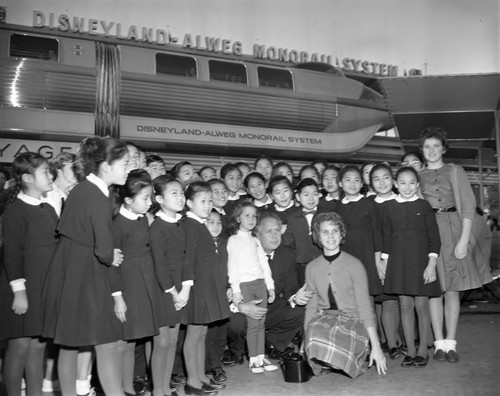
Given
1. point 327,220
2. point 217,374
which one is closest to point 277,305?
point 217,374

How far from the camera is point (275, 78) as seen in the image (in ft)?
24.5

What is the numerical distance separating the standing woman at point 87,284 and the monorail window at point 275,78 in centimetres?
535

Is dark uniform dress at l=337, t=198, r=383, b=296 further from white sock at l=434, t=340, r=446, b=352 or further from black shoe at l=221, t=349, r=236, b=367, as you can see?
black shoe at l=221, t=349, r=236, b=367

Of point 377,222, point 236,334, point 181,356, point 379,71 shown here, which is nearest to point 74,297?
point 181,356

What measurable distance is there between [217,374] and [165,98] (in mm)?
4227

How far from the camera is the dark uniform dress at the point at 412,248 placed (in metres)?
3.21

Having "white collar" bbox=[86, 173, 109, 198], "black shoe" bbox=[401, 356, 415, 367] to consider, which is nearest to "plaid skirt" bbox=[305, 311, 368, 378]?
"black shoe" bbox=[401, 356, 415, 367]

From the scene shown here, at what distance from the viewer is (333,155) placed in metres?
8.02

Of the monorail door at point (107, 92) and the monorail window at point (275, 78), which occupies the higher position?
the monorail window at point (275, 78)

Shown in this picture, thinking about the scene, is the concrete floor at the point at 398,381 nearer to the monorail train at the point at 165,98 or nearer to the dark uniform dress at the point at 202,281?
the dark uniform dress at the point at 202,281

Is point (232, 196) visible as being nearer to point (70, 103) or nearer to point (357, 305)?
point (357, 305)

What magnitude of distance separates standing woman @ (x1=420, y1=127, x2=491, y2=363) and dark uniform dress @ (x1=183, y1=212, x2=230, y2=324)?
147 centimetres

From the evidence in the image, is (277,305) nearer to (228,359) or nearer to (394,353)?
(228,359)

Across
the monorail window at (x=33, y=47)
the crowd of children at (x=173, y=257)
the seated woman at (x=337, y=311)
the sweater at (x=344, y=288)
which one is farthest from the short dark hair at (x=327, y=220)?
the monorail window at (x=33, y=47)
